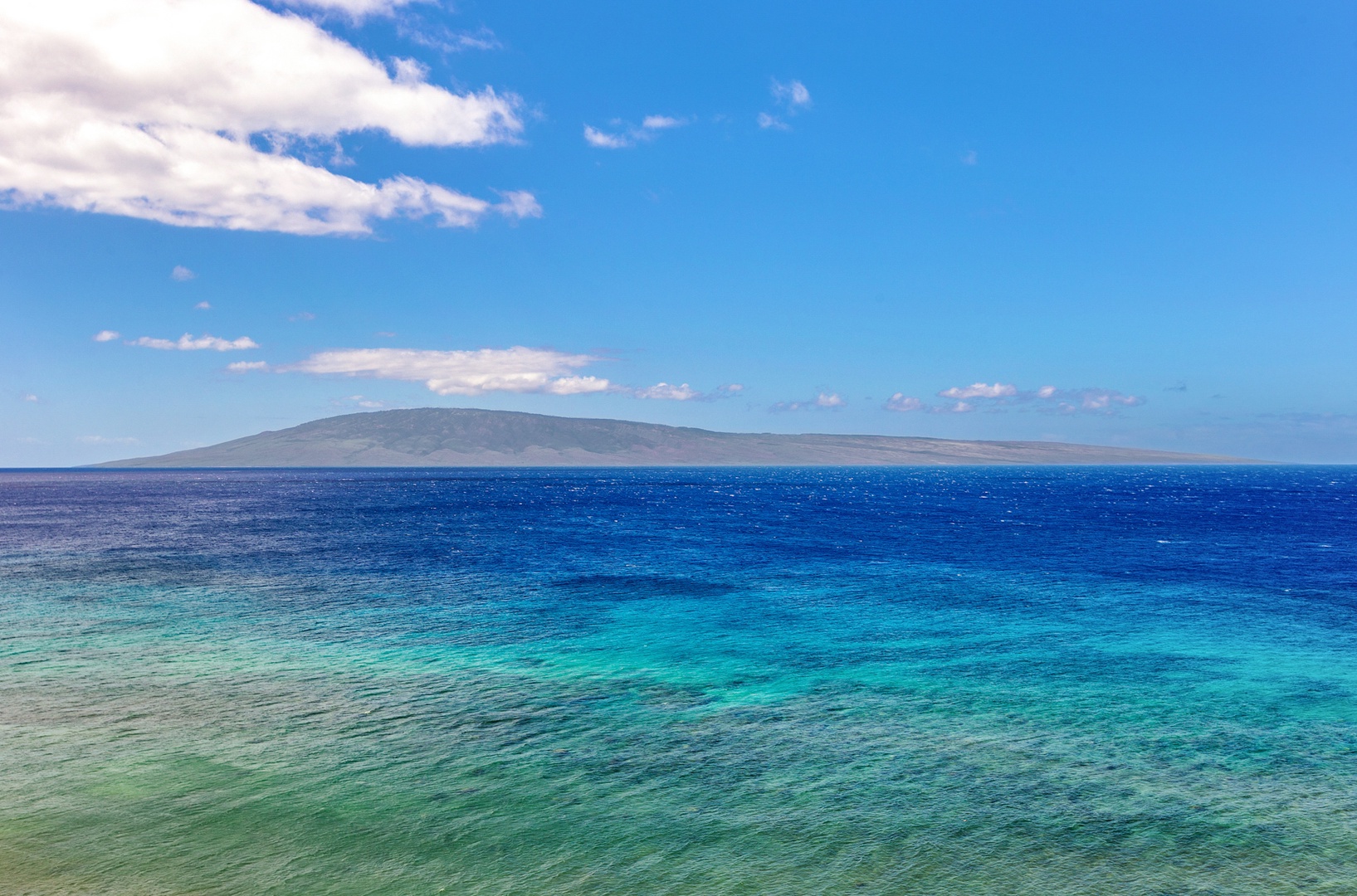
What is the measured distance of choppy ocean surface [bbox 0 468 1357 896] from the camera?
15.6 m

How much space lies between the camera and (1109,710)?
25.3 meters

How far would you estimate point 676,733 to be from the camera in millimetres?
22922

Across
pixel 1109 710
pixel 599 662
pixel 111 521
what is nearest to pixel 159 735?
pixel 599 662

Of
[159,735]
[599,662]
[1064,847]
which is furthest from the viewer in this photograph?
[599,662]

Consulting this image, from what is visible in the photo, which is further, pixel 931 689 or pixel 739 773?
pixel 931 689

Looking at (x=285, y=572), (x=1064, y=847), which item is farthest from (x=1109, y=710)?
(x=285, y=572)

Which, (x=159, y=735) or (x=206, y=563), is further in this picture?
(x=206, y=563)

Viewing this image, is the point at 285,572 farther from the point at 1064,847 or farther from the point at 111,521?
the point at 111,521

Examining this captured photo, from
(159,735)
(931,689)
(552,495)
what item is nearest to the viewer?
(159,735)

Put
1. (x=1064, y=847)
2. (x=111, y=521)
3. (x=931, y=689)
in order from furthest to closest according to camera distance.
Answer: (x=111, y=521), (x=931, y=689), (x=1064, y=847)

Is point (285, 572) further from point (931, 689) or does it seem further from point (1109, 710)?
point (1109, 710)

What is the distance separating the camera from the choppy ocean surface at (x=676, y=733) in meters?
15.6

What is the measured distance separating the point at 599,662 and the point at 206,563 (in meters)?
43.7

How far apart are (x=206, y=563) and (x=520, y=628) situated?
119 ft
